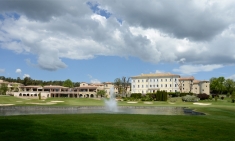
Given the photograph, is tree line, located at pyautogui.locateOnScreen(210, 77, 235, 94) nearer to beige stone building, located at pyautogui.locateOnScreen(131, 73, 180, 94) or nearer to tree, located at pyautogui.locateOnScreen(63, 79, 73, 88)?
beige stone building, located at pyautogui.locateOnScreen(131, 73, 180, 94)

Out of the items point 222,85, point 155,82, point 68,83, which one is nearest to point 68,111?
point 155,82

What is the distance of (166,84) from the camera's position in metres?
110

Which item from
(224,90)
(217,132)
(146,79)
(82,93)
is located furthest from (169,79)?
(217,132)

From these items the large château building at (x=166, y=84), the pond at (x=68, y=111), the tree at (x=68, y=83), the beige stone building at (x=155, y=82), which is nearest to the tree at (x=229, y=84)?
the large château building at (x=166, y=84)

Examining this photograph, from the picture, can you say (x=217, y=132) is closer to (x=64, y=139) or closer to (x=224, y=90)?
(x=64, y=139)

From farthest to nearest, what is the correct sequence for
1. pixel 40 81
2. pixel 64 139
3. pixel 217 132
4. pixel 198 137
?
pixel 40 81, pixel 217 132, pixel 198 137, pixel 64 139

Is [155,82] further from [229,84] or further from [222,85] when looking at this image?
[229,84]

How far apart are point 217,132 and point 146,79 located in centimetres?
10308

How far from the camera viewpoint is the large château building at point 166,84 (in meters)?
108

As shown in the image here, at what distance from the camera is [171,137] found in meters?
9.92

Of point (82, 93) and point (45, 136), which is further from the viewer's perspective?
point (82, 93)

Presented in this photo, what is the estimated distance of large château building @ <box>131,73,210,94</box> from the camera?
108375mm

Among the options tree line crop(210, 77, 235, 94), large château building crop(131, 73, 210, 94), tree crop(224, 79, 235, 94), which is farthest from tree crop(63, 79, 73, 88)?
tree crop(224, 79, 235, 94)

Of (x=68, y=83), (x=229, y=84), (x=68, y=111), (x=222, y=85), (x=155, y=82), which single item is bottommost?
(x=68, y=111)
